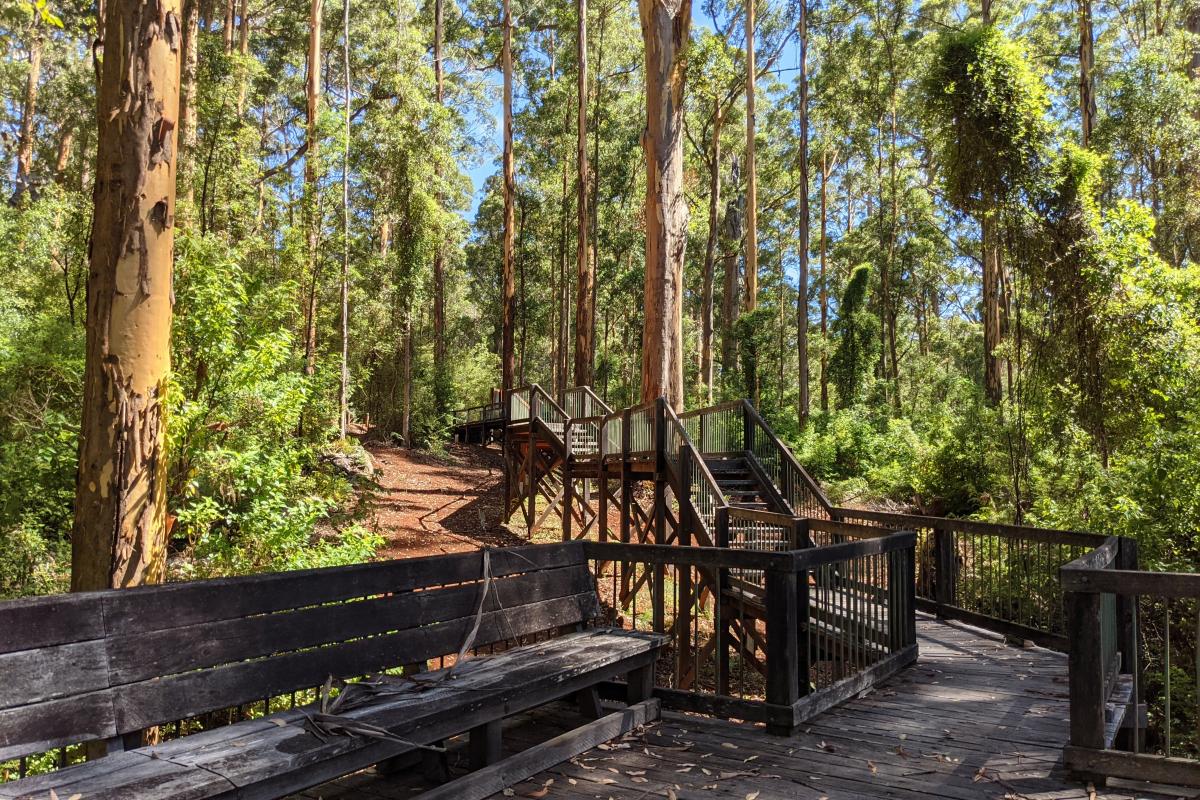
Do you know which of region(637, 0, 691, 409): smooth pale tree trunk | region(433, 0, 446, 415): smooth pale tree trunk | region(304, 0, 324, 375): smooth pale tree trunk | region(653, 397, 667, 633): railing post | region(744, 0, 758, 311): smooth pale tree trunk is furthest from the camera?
region(433, 0, 446, 415): smooth pale tree trunk

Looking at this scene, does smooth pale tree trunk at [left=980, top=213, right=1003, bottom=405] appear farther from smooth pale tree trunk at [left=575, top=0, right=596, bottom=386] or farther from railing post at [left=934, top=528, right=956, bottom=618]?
railing post at [left=934, top=528, right=956, bottom=618]

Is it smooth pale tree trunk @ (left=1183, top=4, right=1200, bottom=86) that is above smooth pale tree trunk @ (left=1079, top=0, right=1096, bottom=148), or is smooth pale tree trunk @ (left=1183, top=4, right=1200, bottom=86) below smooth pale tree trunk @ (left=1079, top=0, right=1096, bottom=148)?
above

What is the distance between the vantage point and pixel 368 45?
100ft

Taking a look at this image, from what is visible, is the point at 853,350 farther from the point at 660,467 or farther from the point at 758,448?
the point at 660,467

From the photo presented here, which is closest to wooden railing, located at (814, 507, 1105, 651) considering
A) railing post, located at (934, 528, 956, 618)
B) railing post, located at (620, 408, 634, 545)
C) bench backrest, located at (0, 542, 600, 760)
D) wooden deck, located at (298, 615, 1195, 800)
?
railing post, located at (934, 528, 956, 618)

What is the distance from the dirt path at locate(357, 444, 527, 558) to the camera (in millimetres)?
16891

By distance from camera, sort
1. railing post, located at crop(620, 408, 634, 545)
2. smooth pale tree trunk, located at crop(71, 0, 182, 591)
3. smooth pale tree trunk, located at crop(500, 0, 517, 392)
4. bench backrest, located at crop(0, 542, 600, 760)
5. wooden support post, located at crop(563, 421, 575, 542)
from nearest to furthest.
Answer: bench backrest, located at crop(0, 542, 600, 760)
smooth pale tree trunk, located at crop(71, 0, 182, 591)
railing post, located at crop(620, 408, 634, 545)
wooden support post, located at crop(563, 421, 575, 542)
smooth pale tree trunk, located at crop(500, 0, 517, 392)

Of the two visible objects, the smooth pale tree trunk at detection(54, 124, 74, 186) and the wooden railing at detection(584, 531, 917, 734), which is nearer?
the wooden railing at detection(584, 531, 917, 734)

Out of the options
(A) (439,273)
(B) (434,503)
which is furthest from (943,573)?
(A) (439,273)

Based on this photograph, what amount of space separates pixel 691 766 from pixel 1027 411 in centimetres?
1219

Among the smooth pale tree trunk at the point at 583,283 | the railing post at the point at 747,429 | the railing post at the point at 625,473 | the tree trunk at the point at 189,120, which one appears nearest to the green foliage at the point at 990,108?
the railing post at the point at 747,429

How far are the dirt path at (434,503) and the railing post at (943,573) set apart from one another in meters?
8.86

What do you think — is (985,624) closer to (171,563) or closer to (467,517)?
(171,563)

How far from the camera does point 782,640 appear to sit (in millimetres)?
4648
